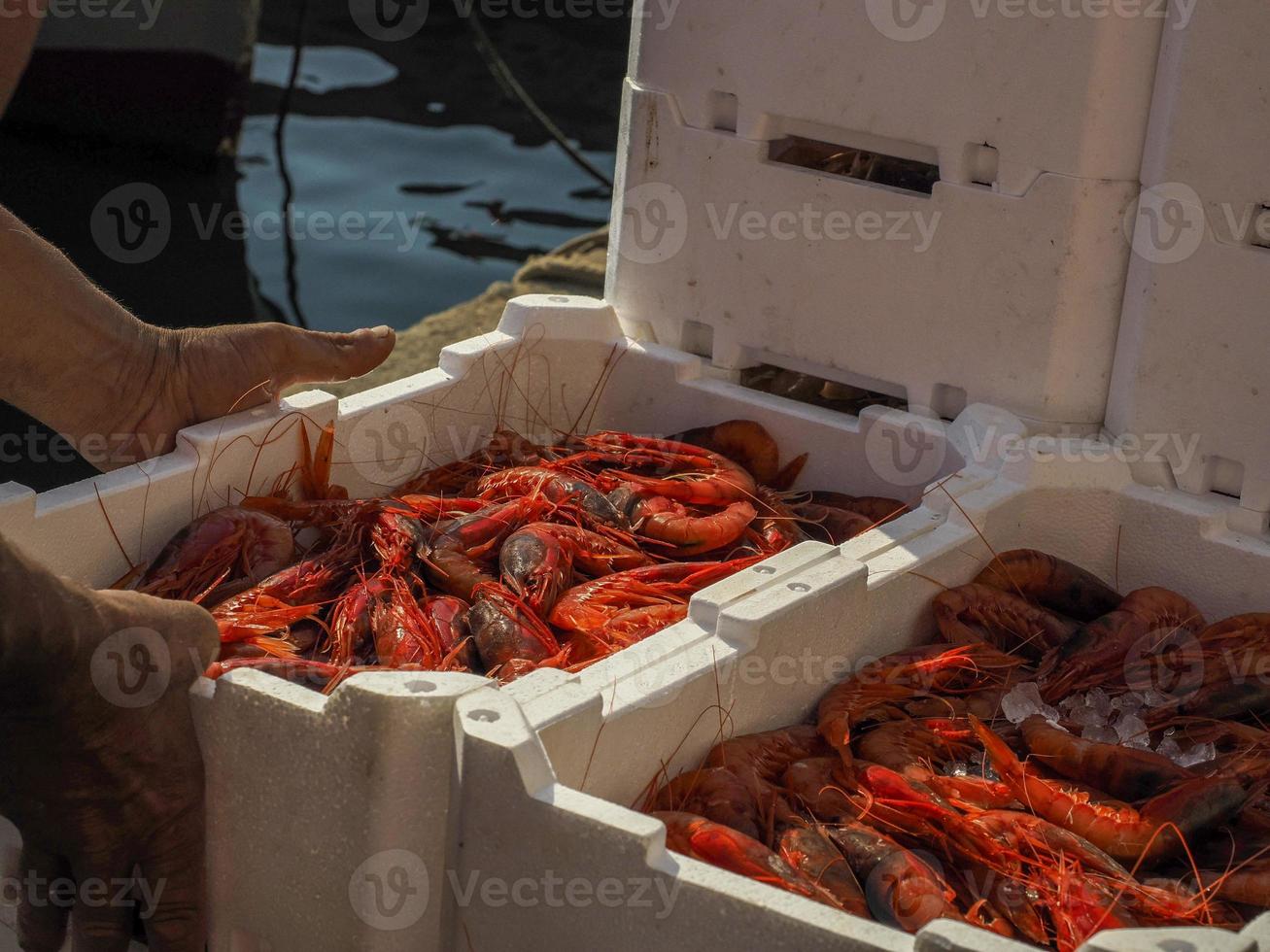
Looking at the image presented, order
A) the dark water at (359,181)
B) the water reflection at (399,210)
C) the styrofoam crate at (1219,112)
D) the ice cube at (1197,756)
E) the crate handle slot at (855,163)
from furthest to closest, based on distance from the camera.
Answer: the water reflection at (399,210), the dark water at (359,181), the crate handle slot at (855,163), the styrofoam crate at (1219,112), the ice cube at (1197,756)

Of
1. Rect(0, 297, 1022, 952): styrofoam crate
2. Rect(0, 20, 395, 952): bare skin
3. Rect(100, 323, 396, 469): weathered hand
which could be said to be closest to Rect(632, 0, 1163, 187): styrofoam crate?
Rect(0, 297, 1022, 952): styrofoam crate

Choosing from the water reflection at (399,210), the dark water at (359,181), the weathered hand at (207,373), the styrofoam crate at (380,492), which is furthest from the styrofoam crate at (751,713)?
the water reflection at (399,210)

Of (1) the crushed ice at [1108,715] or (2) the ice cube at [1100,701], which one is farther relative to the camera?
(2) the ice cube at [1100,701]

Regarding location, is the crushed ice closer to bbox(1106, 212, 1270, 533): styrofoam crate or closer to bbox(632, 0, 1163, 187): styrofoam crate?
bbox(1106, 212, 1270, 533): styrofoam crate

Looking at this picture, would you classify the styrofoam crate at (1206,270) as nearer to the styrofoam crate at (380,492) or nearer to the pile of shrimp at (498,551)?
the styrofoam crate at (380,492)

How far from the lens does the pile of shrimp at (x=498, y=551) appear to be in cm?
305

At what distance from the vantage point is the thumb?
3.55 m

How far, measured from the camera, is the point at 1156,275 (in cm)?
338

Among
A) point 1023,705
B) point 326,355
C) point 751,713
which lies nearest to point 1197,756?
point 1023,705

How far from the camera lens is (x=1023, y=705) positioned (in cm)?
308

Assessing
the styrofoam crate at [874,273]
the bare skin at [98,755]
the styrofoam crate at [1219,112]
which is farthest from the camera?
the styrofoam crate at [874,273]

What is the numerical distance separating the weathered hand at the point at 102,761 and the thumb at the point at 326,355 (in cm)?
101

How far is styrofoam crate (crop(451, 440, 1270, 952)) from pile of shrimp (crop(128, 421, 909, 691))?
0.30 meters

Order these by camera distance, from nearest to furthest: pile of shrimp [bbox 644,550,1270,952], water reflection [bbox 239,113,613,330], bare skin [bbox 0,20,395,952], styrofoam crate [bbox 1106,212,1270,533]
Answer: bare skin [bbox 0,20,395,952] < pile of shrimp [bbox 644,550,1270,952] < styrofoam crate [bbox 1106,212,1270,533] < water reflection [bbox 239,113,613,330]
